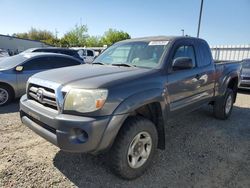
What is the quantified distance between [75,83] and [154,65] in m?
1.28

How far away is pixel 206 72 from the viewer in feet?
14.1

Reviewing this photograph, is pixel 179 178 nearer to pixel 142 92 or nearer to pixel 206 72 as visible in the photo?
pixel 142 92

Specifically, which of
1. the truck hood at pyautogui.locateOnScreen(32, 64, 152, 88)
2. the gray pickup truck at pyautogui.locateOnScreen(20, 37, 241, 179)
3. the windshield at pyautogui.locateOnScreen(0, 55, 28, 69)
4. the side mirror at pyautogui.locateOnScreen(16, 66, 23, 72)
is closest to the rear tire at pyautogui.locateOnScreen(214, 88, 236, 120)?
the gray pickup truck at pyautogui.locateOnScreen(20, 37, 241, 179)

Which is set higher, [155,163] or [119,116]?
[119,116]

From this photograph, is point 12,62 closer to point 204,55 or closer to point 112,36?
point 204,55

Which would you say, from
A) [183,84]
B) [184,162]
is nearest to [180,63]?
[183,84]

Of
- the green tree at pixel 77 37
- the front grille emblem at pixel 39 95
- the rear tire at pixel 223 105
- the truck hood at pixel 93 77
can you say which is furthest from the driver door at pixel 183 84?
the green tree at pixel 77 37

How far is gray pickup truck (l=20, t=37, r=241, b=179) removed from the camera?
238cm

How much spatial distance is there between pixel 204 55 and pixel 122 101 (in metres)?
2.70

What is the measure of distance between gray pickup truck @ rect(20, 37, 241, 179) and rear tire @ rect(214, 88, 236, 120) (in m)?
1.34

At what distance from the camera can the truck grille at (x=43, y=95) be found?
2638 millimetres

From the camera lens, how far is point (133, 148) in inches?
112

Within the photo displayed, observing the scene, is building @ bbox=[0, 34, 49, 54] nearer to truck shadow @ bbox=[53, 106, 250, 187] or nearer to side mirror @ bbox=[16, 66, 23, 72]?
side mirror @ bbox=[16, 66, 23, 72]

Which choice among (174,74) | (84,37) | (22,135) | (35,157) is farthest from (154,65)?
(84,37)
